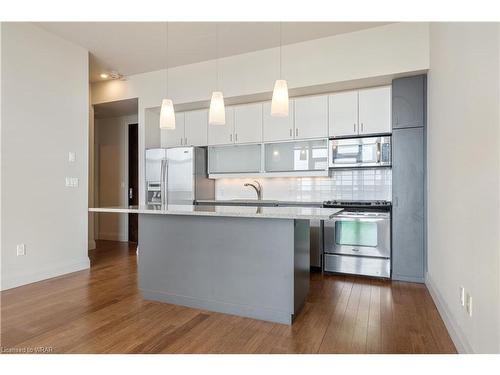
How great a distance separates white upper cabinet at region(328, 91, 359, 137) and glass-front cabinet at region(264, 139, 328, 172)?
0.23 meters

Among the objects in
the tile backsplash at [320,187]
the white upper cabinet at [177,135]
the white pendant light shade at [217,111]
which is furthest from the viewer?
the white upper cabinet at [177,135]

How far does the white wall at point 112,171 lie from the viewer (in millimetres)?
6141

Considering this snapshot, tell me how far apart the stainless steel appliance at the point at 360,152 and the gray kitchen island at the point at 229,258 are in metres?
1.50

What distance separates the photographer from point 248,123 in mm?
4355

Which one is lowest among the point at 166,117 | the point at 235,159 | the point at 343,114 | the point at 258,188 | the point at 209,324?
the point at 209,324

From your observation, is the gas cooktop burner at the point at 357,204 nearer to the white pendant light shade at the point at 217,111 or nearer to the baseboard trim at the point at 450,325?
the baseboard trim at the point at 450,325

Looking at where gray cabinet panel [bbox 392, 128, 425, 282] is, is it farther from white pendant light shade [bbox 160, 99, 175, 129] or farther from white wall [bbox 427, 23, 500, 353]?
white pendant light shade [bbox 160, 99, 175, 129]

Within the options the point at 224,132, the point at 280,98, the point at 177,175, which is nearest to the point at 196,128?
the point at 224,132

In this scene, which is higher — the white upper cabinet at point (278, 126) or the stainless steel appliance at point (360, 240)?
the white upper cabinet at point (278, 126)

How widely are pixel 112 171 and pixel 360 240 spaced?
16.8ft

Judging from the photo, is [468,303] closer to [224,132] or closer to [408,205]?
[408,205]

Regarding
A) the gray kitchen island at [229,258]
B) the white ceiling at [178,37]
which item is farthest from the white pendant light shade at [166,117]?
the white ceiling at [178,37]

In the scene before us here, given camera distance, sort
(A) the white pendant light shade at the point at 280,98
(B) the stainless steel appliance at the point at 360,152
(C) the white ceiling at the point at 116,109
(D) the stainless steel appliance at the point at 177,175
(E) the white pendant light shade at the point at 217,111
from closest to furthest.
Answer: (A) the white pendant light shade at the point at 280,98 → (E) the white pendant light shade at the point at 217,111 → (B) the stainless steel appliance at the point at 360,152 → (D) the stainless steel appliance at the point at 177,175 → (C) the white ceiling at the point at 116,109

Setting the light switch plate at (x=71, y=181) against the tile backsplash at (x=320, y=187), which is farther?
the tile backsplash at (x=320, y=187)
